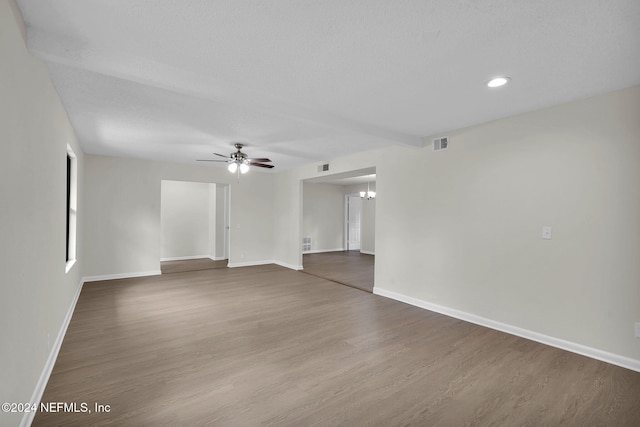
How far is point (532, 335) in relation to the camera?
10.4ft

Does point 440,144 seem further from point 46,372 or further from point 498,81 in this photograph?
point 46,372

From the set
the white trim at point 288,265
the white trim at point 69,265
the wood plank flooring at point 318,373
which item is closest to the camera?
the wood plank flooring at point 318,373

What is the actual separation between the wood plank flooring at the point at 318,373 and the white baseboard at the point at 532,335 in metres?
0.11

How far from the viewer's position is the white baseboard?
265 centimetres

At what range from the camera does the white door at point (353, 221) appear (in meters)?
10.9

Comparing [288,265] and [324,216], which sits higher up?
[324,216]

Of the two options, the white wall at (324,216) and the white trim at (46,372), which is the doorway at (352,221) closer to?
the white wall at (324,216)

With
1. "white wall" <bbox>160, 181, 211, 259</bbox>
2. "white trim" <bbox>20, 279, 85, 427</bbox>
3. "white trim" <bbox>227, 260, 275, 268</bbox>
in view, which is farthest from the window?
"white wall" <bbox>160, 181, 211, 259</bbox>

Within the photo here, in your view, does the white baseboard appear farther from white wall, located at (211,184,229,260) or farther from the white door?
the white door

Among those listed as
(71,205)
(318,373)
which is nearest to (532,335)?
(318,373)

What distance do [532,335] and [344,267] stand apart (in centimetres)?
460

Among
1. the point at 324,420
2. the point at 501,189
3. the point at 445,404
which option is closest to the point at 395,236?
the point at 501,189

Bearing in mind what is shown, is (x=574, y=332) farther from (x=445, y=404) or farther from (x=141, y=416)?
(x=141, y=416)

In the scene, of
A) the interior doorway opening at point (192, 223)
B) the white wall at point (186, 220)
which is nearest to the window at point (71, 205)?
the interior doorway opening at point (192, 223)
